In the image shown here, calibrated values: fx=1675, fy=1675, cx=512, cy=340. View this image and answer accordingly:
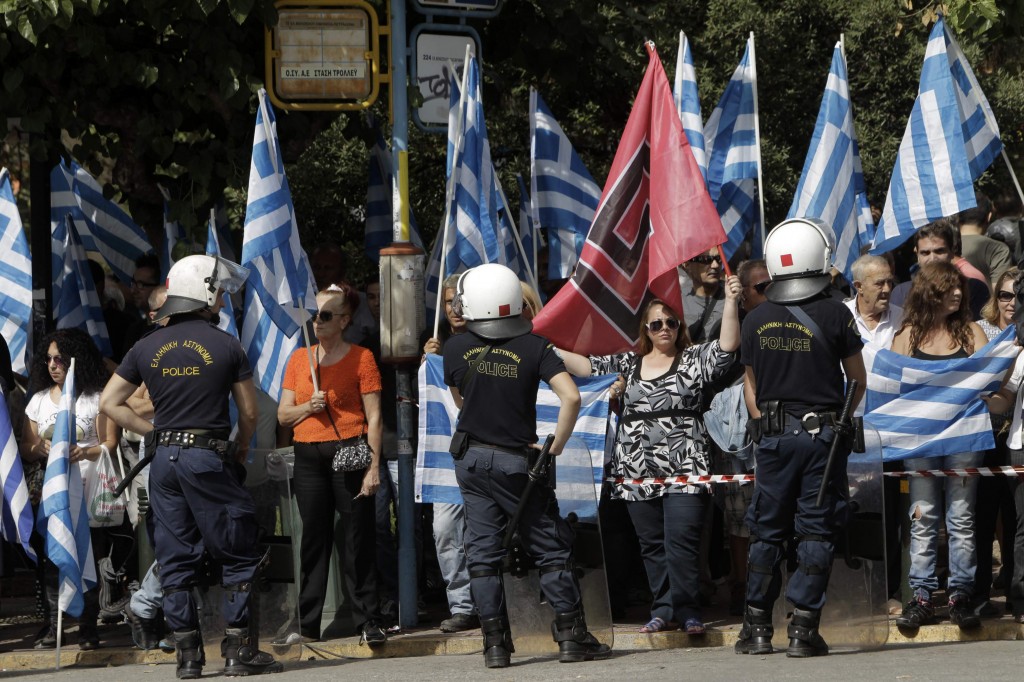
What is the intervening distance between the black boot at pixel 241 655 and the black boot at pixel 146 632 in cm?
110

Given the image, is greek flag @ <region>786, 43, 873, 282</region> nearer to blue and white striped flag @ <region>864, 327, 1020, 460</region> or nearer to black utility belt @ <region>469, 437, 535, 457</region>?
blue and white striped flag @ <region>864, 327, 1020, 460</region>

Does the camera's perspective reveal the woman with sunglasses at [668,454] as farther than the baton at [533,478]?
Yes

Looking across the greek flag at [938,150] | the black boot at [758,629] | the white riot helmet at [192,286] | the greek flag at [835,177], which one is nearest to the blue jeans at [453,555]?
the black boot at [758,629]

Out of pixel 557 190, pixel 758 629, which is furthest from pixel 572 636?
pixel 557 190

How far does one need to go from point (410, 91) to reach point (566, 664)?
4059 mm

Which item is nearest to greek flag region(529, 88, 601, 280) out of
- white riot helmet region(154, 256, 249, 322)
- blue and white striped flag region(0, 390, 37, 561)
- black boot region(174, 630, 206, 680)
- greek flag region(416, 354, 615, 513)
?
greek flag region(416, 354, 615, 513)

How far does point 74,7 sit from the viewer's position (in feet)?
34.2

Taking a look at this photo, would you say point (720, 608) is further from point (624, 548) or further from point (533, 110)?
point (533, 110)

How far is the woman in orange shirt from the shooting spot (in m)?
9.62

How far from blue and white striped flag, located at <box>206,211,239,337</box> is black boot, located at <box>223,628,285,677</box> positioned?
2.41 meters

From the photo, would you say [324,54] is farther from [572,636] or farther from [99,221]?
[572,636]

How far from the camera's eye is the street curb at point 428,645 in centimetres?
921

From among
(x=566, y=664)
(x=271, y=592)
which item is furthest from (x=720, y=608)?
(x=271, y=592)

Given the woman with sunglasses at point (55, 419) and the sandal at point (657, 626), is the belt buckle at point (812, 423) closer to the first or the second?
the sandal at point (657, 626)
